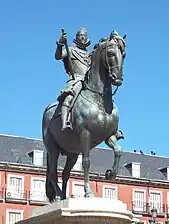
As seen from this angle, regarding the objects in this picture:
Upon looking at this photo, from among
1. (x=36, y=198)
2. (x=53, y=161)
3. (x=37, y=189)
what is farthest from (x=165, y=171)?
(x=53, y=161)

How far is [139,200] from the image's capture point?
5878cm

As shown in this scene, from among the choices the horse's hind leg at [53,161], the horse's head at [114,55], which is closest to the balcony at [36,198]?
the horse's hind leg at [53,161]

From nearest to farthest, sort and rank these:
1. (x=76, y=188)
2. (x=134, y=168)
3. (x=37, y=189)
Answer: (x=37, y=189) < (x=76, y=188) < (x=134, y=168)

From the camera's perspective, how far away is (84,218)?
31.8 ft

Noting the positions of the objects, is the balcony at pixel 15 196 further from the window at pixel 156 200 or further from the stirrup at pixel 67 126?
the stirrup at pixel 67 126

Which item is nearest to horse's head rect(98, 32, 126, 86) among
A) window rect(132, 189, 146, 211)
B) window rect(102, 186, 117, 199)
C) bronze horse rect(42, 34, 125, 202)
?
bronze horse rect(42, 34, 125, 202)

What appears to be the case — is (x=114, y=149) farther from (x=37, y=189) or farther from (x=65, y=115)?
(x=37, y=189)

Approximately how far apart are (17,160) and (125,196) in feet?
37.1

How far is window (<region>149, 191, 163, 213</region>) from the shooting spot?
59619 millimetres

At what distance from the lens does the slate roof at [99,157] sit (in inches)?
2135

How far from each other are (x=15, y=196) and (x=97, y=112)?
1718 inches

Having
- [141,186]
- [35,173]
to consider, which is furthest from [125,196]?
[35,173]

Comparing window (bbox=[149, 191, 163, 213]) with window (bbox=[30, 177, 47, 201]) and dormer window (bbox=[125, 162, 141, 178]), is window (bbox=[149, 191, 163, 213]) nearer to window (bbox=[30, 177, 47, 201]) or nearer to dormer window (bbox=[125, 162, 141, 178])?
dormer window (bbox=[125, 162, 141, 178])

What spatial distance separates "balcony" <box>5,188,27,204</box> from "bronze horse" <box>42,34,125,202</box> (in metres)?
42.2
